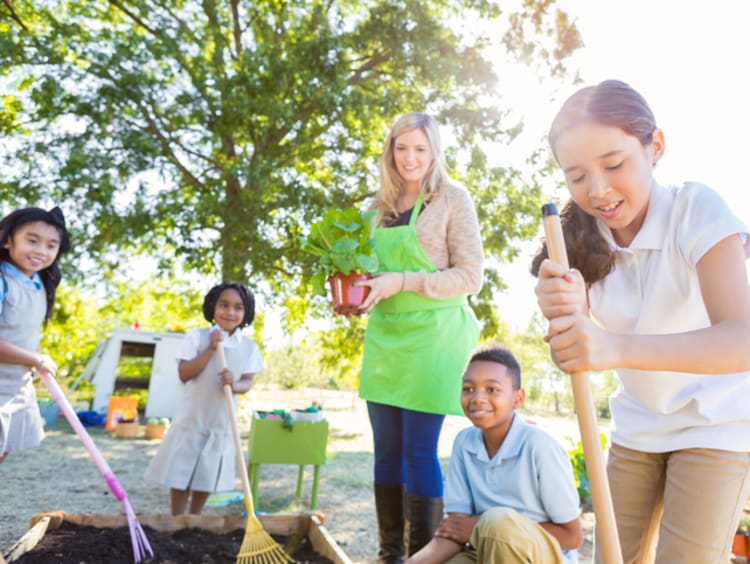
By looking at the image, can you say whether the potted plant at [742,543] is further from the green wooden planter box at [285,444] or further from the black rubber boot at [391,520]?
the green wooden planter box at [285,444]

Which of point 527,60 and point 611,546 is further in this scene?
point 527,60

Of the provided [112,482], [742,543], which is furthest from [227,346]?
[742,543]

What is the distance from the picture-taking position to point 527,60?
8531mm

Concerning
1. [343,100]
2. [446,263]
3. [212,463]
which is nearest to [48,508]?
[212,463]

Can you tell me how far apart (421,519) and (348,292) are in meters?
0.90

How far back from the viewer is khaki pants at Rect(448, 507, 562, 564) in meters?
1.71

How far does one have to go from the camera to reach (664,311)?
1.47 meters

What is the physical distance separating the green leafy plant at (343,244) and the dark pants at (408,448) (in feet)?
1.86

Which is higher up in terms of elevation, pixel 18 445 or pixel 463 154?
pixel 463 154

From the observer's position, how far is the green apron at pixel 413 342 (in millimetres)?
2387

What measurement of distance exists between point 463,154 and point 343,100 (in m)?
1.90

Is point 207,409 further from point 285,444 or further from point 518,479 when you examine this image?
point 518,479

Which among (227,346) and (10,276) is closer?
(10,276)

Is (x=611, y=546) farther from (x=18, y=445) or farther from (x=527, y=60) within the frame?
(x=527, y=60)
